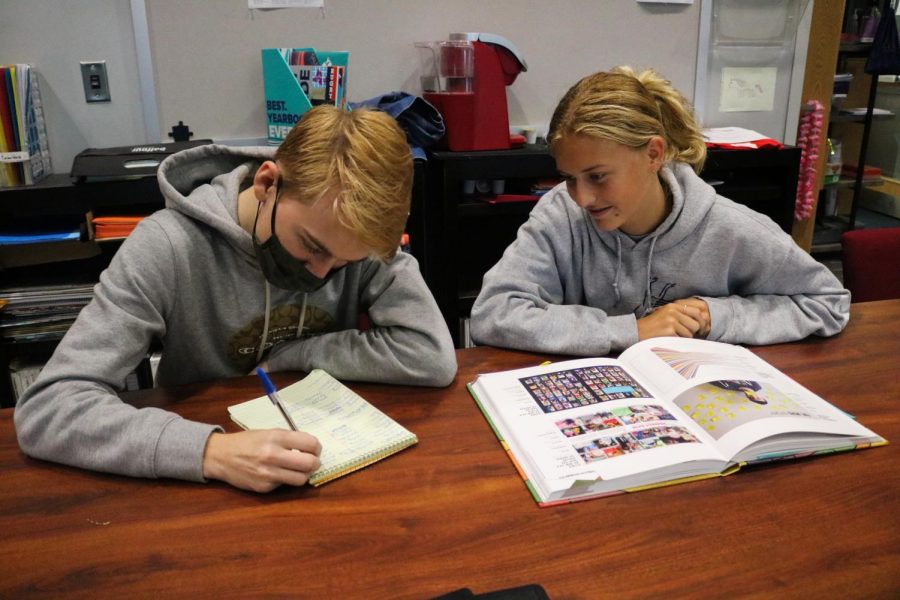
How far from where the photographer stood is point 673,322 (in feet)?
4.11

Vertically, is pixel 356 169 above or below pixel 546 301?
above

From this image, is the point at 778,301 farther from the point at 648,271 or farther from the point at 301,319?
the point at 301,319

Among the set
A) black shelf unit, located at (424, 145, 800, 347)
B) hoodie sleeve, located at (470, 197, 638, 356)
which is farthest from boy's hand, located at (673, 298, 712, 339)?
black shelf unit, located at (424, 145, 800, 347)

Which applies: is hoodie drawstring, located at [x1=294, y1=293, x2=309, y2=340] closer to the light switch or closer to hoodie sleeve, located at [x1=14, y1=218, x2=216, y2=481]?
hoodie sleeve, located at [x1=14, y1=218, x2=216, y2=481]

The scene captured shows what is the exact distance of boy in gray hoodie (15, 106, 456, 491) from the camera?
0.86 metres

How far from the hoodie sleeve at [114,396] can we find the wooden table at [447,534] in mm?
28

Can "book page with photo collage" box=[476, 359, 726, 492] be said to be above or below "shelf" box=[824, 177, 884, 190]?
→ above

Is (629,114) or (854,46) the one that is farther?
(854,46)

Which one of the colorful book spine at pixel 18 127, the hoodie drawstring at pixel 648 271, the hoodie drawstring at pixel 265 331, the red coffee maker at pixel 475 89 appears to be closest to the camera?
the hoodie drawstring at pixel 265 331

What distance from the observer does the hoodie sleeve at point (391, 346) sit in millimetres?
1092

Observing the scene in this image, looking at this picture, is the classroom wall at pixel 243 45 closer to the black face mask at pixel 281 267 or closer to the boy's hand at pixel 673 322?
the black face mask at pixel 281 267

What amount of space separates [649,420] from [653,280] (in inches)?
20.7

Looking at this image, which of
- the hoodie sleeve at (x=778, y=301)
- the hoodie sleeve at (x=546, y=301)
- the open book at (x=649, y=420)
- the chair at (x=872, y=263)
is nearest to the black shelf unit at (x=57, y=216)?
the hoodie sleeve at (x=546, y=301)

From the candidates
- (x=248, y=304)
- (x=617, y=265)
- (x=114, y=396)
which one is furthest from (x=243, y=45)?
(x=114, y=396)
